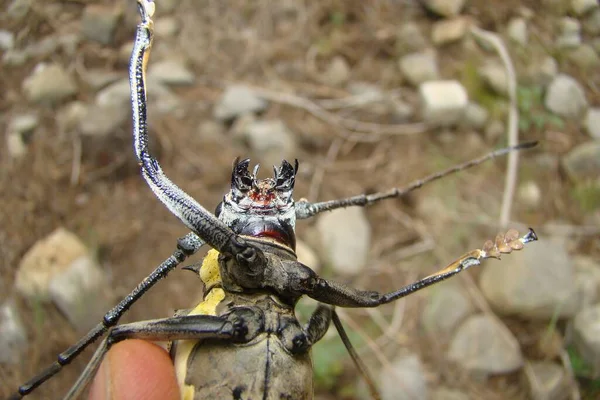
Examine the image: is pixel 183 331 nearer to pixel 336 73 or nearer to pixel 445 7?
pixel 336 73

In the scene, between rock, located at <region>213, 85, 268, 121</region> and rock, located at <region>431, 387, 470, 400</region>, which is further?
rock, located at <region>213, 85, 268, 121</region>

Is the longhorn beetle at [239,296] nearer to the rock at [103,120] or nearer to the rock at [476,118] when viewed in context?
the rock at [103,120]

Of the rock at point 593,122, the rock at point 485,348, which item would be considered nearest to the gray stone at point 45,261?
the rock at point 485,348

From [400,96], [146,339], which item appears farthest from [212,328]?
[400,96]

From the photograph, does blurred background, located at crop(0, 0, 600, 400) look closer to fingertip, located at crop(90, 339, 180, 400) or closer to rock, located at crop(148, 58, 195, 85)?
rock, located at crop(148, 58, 195, 85)

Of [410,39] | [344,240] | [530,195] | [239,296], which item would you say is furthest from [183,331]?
[410,39]

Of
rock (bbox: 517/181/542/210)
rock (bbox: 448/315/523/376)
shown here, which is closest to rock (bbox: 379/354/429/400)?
rock (bbox: 448/315/523/376)

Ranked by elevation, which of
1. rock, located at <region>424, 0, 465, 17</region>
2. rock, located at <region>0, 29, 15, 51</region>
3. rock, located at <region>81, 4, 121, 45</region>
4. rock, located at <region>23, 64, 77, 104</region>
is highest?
rock, located at <region>424, 0, 465, 17</region>
